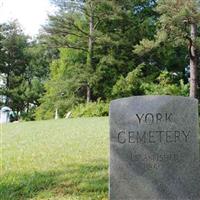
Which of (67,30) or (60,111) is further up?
(67,30)

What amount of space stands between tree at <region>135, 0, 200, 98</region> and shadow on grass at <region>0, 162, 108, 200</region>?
17318 mm

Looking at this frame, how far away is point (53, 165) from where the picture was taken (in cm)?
868

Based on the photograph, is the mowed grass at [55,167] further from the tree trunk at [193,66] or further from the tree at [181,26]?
the tree trunk at [193,66]

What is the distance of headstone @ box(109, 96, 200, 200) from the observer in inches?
215

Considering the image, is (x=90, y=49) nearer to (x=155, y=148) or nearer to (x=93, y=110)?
(x=93, y=110)

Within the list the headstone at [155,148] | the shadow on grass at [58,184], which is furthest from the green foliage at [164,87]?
the headstone at [155,148]

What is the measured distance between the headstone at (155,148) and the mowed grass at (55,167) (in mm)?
1045

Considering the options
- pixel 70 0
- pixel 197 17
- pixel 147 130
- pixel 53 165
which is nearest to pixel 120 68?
pixel 70 0

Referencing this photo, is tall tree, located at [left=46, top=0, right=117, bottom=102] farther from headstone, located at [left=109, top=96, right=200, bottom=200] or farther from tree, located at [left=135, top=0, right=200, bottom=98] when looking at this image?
headstone, located at [left=109, top=96, right=200, bottom=200]

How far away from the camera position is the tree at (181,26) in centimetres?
2403

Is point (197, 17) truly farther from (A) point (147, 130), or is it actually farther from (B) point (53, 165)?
(A) point (147, 130)

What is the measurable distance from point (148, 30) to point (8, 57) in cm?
1787

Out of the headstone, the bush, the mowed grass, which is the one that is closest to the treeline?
the bush

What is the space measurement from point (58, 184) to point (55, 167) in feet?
4.42
